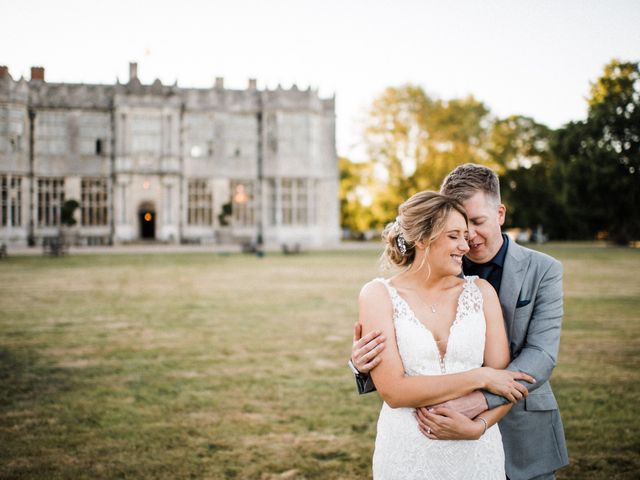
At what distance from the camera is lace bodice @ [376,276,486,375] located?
8.04 ft

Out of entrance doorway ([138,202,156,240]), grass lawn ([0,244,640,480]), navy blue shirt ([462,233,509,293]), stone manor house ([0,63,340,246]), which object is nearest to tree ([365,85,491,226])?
stone manor house ([0,63,340,246])

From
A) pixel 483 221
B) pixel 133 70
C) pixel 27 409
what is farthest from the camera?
pixel 133 70

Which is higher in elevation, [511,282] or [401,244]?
[401,244]

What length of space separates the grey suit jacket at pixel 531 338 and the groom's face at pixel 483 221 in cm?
13

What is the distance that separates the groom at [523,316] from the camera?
2.66 m

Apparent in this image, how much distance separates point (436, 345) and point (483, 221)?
668 mm

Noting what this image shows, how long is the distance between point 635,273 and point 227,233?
82.3 feet

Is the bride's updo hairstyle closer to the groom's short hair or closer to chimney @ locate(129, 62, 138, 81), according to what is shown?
the groom's short hair

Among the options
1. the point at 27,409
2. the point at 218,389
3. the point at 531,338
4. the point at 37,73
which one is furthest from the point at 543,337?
the point at 37,73

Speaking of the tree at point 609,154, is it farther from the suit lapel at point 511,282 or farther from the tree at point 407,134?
the suit lapel at point 511,282

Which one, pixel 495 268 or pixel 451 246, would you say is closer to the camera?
pixel 451 246

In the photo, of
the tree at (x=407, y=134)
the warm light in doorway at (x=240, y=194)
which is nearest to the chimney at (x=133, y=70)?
the warm light in doorway at (x=240, y=194)

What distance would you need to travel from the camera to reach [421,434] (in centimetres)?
247

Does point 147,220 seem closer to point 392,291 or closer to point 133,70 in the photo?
point 133,70
